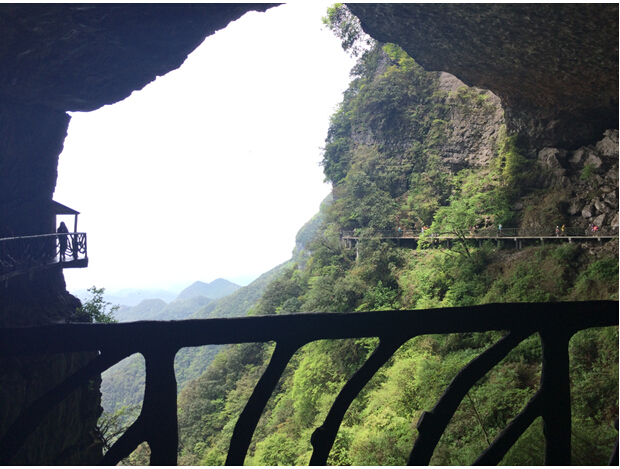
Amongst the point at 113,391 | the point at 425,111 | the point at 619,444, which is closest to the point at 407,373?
the point at 619,444

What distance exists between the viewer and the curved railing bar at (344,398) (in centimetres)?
120

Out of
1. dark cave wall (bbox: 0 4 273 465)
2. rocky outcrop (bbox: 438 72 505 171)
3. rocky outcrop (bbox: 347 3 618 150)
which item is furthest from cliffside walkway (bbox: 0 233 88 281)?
rocky outcrop (bbox: 438 72 505 171)

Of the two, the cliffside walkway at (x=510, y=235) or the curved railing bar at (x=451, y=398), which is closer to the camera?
the curved railing bar at (x=451, y=398)

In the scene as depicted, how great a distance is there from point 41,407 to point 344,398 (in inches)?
47.4

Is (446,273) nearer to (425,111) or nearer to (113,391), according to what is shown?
(425,111)

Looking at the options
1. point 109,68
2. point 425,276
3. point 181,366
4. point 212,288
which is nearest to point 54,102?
point 109,68

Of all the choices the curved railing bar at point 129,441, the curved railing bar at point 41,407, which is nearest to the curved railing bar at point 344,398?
the curved railing bar at point 129,441

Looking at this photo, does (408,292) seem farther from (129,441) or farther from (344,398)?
(129,441)

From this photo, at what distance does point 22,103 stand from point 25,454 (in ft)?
24.5

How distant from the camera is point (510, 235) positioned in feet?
42.8

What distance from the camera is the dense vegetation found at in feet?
22.1

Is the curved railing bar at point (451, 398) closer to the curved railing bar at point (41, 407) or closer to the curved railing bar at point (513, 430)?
the curved railing bar at point (513, 430)

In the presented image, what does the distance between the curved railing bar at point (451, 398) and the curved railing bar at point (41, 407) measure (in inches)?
48.1

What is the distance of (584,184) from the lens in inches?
496
